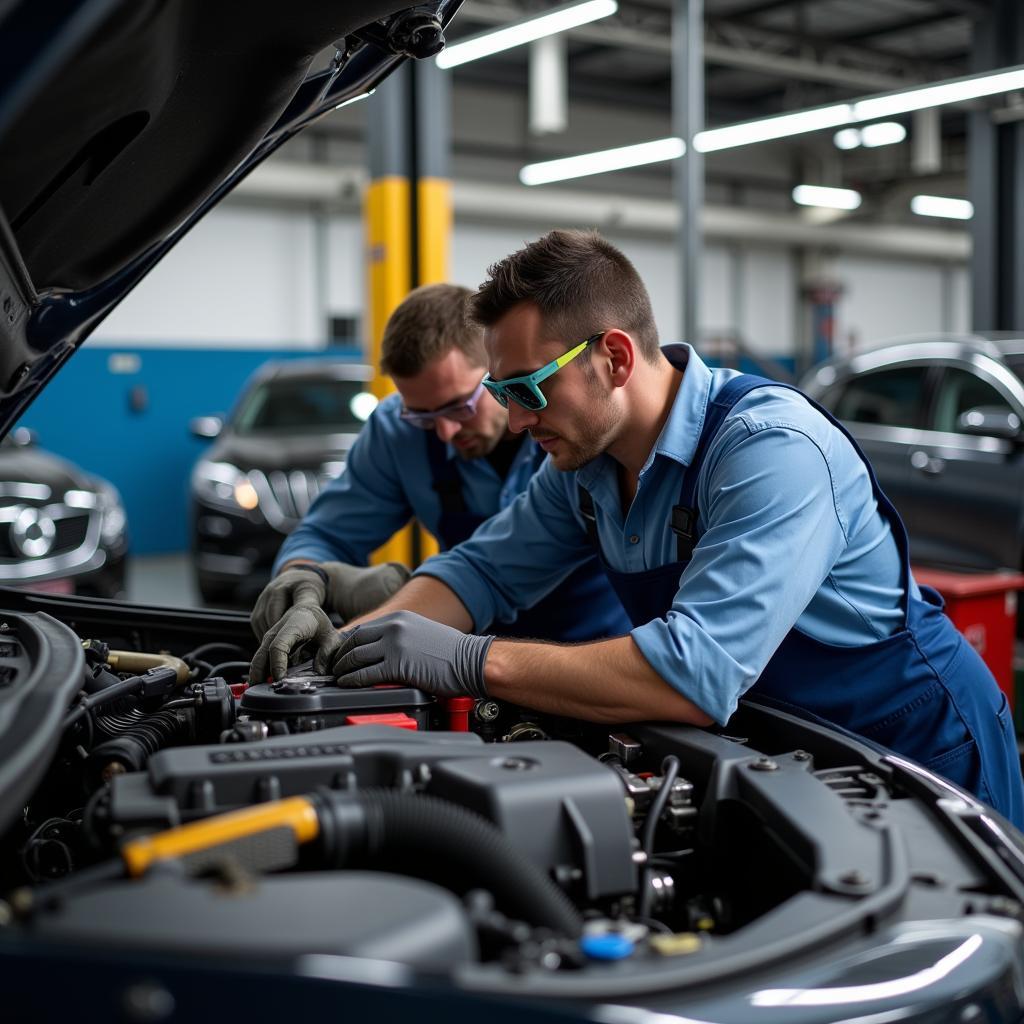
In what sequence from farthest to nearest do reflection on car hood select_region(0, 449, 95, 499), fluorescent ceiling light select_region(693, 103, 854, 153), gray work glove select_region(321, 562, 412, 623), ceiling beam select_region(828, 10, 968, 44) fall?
ceiling beam select_region(828, 10, 968, 44) → fluorescent ceiling light select_region(693, 103, 854, 153) → reflection on car hood select_region(0, 449, 95, 499) → gray work glove select_region(321, 562, 412, 623)

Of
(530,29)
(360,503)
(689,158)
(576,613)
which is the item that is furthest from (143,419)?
(576,613)

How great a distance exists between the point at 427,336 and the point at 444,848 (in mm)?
1472

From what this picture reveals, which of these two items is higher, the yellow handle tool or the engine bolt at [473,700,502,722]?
the yellow handle tool

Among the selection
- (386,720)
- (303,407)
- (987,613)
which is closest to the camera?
(386,720)

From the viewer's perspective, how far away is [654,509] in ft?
6.41

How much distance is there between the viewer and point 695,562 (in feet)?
5.50

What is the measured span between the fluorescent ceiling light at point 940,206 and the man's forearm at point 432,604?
13.7 meters

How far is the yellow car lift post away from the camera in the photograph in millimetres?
5910

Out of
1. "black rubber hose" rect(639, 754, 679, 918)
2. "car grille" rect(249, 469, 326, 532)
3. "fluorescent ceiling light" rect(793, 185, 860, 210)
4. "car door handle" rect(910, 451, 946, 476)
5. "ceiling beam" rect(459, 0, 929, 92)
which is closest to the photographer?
"black rubber hose" rect(639, 754, 679, 918)

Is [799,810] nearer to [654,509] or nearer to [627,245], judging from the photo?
[654,509]

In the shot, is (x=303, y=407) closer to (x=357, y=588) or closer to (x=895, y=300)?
(x=357, y=588)

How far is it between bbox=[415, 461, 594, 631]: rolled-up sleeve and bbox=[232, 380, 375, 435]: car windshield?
173 inches

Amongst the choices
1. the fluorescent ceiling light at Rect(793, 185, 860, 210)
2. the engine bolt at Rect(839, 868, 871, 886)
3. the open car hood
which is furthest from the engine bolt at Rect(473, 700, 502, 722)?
the fluorescent ceiling light at Rect(793, 185, 860, 210)

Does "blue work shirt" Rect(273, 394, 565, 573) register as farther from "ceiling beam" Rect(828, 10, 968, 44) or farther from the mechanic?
"ceiling beam" Rect(828, 10, 968, 44)
